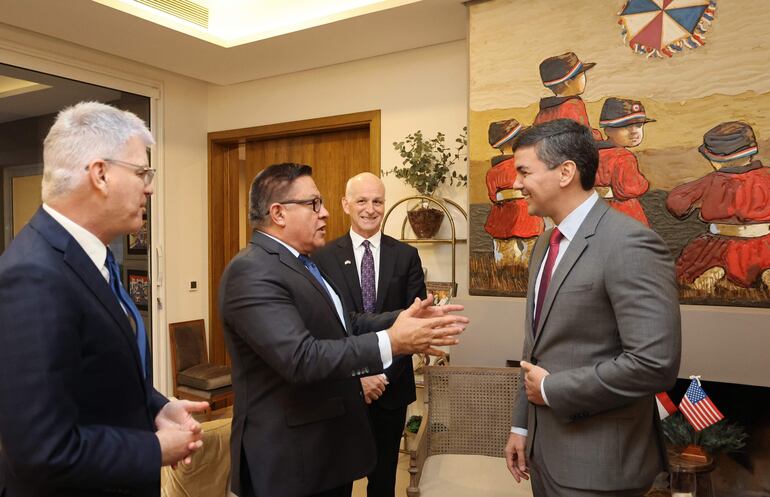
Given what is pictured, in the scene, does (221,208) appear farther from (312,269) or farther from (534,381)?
(534,381)

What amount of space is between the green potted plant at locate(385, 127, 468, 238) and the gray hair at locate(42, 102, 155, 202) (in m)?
2.82

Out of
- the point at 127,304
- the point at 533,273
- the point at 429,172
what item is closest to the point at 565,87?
the point at 429,172

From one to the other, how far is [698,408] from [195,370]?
149 inches

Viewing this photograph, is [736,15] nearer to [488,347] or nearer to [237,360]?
[488,347]

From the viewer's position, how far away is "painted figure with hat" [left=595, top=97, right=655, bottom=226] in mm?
2920

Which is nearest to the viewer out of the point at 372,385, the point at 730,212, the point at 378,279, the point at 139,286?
the point at 372,385

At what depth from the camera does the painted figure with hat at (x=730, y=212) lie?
2641 millimetres

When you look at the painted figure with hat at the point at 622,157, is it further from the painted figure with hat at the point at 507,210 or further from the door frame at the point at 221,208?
the door frame at the point at 221,208

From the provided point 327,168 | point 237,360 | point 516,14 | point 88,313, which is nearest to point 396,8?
point 516,14

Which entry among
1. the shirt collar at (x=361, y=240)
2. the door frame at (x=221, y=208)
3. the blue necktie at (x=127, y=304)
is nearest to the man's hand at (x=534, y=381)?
the blue necktie at (x=127, y=304)

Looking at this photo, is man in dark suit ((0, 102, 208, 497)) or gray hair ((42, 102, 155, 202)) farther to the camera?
gray hair ((42, 102, 155, 202))

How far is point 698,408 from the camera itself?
235 cm

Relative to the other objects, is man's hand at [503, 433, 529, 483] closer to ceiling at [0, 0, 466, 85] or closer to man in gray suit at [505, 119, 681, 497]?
man in gray suit at [505, 119, 681, 497]

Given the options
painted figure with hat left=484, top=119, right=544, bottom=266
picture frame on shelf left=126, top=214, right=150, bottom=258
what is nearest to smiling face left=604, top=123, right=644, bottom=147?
painted figure with hat left=484, top=119, right=544, bottom=266
